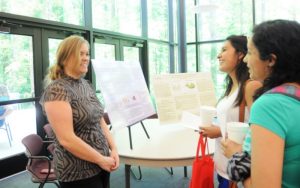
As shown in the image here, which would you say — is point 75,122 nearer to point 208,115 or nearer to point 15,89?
point 208,115

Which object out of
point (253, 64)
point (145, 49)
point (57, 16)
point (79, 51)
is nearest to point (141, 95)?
point (79, 51)

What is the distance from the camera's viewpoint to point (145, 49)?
262 inches

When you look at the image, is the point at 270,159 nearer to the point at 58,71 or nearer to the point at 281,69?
the point at 281,69

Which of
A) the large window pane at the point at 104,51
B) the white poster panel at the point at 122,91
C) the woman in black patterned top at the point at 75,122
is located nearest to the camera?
the woman in black patterned top at the point at 75,122

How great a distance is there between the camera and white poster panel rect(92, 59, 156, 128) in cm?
192

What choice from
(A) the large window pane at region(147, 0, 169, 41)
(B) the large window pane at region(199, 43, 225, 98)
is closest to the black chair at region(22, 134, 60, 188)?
(A) the large window pane at region(147, 0, 169, 41)

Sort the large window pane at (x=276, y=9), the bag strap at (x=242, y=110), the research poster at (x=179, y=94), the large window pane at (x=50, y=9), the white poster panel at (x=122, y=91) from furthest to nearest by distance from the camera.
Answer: the large window pane at (x=276, y=9) < the large window pane at (x=50, y=9) < the research poster at (x=179, y=94) < the white poster panel at (x=122, y=91) < the bag strap at (x=242, y=110)

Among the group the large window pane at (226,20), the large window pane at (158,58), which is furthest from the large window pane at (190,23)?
the large window pane at (158,58)

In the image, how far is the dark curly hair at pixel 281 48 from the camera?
85 cm

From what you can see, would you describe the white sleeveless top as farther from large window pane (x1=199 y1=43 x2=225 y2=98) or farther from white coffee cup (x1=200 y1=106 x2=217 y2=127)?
large window pane (x1=199 y1=43 x2=225 y2=98)

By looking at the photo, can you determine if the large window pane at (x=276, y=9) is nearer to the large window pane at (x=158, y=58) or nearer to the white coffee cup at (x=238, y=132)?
the large window pane at (x=158, y=58)

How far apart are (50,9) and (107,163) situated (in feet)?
11.4

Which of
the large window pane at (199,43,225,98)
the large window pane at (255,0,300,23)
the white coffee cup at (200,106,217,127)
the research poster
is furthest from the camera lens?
the large window pane at (199,43,225,98)

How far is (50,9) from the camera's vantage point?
170 inches
